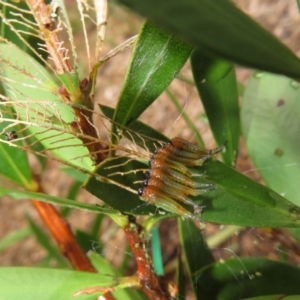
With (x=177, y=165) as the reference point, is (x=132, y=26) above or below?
above

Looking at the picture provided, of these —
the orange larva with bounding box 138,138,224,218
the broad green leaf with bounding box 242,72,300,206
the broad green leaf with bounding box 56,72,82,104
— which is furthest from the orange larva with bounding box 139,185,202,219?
the broad green leaf with bounding box 242,72,300,206

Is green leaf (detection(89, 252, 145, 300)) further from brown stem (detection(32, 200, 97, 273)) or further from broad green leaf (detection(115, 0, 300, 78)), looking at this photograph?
broad green leaf (detection(115, 0, 300, 78))

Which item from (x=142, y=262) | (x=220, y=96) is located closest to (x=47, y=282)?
(x=142, y=262)

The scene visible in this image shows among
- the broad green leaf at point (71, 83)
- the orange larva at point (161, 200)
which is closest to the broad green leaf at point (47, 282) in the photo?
the orange larva at point (161, 200)

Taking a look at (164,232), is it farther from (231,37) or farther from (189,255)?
(231,37)

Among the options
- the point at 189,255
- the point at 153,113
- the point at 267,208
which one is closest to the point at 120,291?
the point at 189,255

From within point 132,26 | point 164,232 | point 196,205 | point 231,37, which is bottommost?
point 164,232

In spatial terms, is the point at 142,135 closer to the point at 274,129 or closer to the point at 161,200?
the point at 161,200
